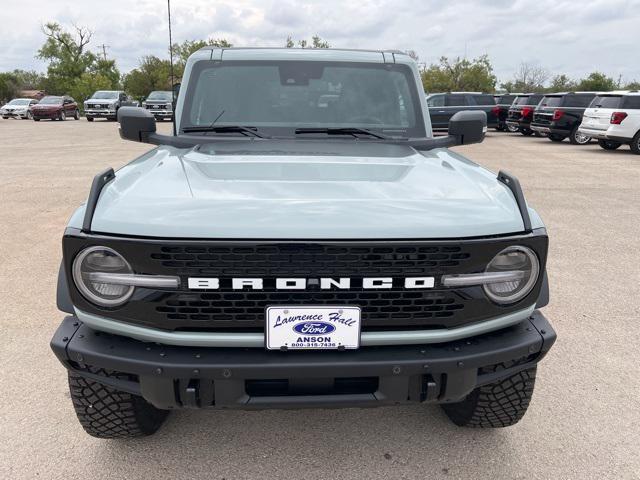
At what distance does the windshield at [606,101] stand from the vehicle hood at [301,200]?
15378mm

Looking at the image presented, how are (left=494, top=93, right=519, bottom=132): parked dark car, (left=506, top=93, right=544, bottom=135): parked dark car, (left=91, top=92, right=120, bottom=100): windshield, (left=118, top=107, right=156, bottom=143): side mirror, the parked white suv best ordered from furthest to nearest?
1. (left=91, top=92, right=120, bottom=100): windshield
2. (left=494, top=93, right=519, bottom=132): parked dark car
3. (left=506, top=93, right=544, bottom=135): parked dark car
4. the parked white suv
5. (left=118, top=107, right=156, bottom=143): side mirror

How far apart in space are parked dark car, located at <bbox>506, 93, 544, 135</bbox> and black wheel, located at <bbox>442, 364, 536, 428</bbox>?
71.4 feet

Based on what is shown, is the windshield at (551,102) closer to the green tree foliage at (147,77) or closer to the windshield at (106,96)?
the windshield at (106,96)

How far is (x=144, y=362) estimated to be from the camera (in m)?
2.03

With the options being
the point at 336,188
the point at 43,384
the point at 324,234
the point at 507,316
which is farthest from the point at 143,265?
the point at 43,384

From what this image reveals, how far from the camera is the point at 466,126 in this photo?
11.7ft

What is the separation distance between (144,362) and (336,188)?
0.99 metres

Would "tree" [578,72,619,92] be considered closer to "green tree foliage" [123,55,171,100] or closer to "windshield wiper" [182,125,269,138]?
"green tree foliage" [123,55,171,100]

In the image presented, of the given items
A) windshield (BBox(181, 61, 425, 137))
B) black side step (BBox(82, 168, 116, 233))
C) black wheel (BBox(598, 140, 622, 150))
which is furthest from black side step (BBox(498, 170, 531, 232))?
black wheel (BBox(598, 140, 622, 150))

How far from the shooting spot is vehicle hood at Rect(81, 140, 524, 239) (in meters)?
2.03

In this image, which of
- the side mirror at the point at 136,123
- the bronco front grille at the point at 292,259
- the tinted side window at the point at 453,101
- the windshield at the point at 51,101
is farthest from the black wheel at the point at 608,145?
the windshield at the point at 51,101

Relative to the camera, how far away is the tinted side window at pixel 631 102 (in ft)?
50.5

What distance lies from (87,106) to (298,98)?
107 feet

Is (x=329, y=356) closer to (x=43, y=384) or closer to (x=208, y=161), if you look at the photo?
(x=208, y=161)
